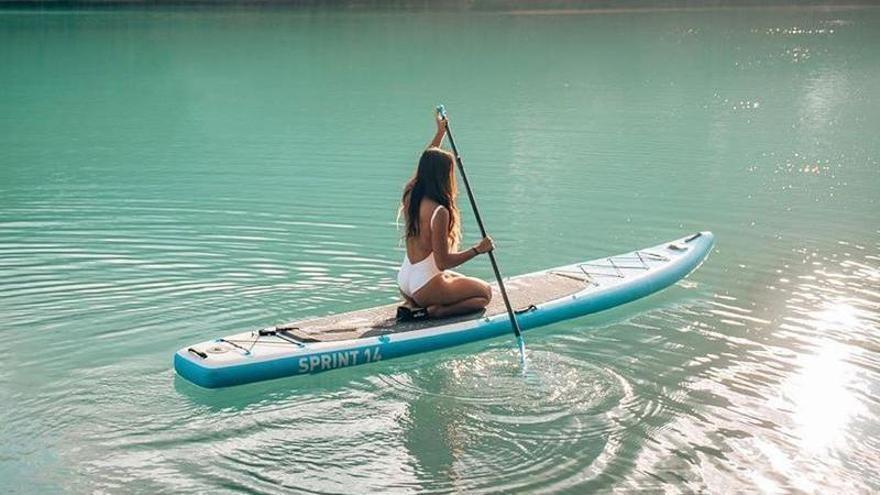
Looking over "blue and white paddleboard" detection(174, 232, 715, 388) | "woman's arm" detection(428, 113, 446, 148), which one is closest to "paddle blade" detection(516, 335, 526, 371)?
"blue and white paddleboard" detection(174, 232, 715, 388)

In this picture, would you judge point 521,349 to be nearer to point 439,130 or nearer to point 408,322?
point 408,322

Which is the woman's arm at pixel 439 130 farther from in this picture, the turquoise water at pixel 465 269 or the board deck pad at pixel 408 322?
the turquoise water at pixel 465 269

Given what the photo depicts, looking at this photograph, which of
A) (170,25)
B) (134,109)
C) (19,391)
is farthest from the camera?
(170,25)

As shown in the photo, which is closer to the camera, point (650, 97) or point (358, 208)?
point (358, 208)

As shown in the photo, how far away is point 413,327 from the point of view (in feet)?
28.1

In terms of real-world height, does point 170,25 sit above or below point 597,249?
above

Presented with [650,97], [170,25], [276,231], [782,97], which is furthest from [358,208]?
[170,25]

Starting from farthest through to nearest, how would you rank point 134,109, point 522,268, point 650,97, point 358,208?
point 650,97
point 134,109
point 358,208
point 522,268

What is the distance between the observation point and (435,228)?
850 cm

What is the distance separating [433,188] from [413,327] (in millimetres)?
936

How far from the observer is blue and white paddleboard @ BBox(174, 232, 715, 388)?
7.79 metres

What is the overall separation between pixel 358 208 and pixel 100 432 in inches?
240

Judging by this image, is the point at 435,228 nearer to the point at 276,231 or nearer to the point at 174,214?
the point at 276,231

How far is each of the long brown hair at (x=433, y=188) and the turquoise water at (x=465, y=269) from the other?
89 cm
